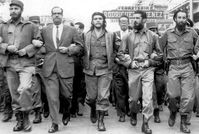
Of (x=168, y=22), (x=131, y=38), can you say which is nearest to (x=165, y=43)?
(x=131, y=38)

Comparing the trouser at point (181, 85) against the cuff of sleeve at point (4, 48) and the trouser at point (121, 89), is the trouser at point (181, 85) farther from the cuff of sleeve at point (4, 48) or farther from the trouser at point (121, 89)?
the cuff of sleeve at point (4, 48)

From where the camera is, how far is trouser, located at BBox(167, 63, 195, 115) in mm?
6727

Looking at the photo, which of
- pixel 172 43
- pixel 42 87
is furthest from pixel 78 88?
pixel 172 43

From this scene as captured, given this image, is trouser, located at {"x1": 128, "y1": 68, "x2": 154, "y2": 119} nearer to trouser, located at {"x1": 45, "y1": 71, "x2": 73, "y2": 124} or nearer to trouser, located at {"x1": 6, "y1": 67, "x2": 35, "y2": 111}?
trouser, located at {"x1": 45, "y1": 71, "x2": 73, "y2": 124}

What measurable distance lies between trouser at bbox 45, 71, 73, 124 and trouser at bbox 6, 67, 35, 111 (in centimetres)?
36

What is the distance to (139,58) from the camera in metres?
6.98

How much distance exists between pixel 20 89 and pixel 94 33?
1899 mm

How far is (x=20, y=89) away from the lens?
6641mm

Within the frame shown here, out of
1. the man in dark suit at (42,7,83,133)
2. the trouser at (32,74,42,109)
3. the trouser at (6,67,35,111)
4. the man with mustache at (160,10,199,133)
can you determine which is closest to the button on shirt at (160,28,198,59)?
the man with mustache at (160,10,199,133)

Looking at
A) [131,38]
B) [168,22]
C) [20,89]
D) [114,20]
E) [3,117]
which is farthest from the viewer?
[168,22]

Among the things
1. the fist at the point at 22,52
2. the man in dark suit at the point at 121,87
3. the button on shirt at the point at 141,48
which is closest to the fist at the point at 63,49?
the fist at the point at 22,52

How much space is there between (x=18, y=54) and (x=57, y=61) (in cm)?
78

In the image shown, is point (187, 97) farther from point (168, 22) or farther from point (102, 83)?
point (168, 22)

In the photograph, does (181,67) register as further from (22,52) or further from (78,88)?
(22,52)
